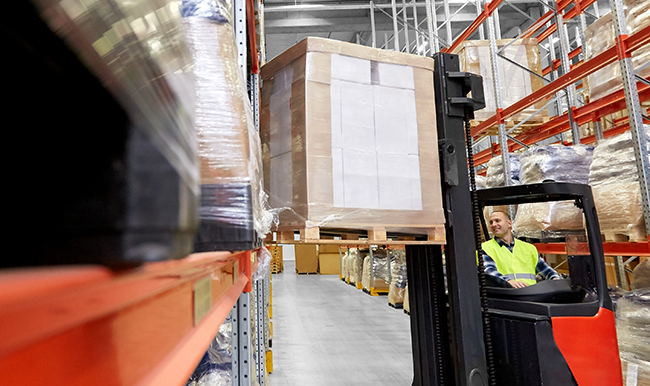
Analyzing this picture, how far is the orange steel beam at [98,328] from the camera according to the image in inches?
7.7

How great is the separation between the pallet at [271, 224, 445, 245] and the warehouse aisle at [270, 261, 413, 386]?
2.71 meters

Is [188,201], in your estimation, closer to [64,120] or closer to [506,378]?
[64,120]

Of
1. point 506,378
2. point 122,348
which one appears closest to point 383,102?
point 506,378

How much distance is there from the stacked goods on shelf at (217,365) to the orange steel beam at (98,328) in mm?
1652

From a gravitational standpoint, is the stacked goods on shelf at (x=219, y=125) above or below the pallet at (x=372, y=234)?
above

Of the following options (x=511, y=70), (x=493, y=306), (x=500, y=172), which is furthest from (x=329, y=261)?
Answer: (x=493, y=306)

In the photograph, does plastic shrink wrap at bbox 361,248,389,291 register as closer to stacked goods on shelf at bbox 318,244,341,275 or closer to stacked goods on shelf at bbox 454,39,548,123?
stacked goods on shelf at bbox 454,39,548,123

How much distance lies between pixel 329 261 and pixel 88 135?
72.2ft

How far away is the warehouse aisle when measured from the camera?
15.8 feet

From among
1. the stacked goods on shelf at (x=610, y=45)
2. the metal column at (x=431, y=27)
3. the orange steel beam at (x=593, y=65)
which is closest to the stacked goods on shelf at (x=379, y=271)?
the metal column at (x=431, y=27)

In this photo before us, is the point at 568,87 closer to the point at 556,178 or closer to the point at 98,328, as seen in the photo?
the point at 556,178

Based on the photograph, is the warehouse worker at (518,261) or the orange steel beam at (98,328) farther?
the warehouse worker at (518,261)

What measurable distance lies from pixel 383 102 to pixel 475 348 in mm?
1496

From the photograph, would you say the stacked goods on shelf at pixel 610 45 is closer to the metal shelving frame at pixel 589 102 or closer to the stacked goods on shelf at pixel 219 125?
the metal shelving frame at pixel 589 102
